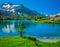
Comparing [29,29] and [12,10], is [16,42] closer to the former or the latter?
[29,29]

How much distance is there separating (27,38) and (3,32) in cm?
56

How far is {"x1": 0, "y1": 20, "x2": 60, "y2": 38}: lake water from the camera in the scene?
11.4ft

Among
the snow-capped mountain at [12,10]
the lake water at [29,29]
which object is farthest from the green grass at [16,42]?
the snow-capped mountain at [12,10]

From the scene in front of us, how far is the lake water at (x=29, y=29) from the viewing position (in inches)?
137

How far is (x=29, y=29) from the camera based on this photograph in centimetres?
352

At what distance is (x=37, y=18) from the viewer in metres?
3.64

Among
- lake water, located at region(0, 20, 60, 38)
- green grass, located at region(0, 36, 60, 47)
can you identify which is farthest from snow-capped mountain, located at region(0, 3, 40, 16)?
green grass, located at region(0, 36, 60, 47)

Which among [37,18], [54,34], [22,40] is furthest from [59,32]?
[22,40]

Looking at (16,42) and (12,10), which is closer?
(16,42)

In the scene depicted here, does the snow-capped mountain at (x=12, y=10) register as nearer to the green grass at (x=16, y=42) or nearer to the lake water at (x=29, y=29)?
the lake water at (x=29, y=29)

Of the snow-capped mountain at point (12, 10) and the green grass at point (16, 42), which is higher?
the snow-capped mountain at point (12, 10)

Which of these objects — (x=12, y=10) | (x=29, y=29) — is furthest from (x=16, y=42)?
(x=12, y=10)

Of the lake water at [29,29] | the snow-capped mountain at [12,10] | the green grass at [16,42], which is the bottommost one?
the green grass at [16,42]

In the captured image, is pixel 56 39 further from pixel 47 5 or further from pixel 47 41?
pixel 47 5
